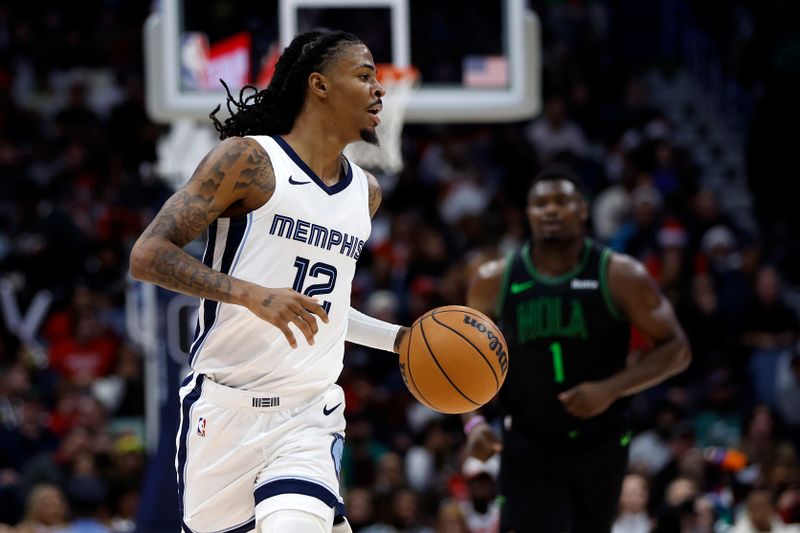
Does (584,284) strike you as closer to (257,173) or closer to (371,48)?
(257,173)

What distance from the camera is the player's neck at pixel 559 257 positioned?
20.6 feet

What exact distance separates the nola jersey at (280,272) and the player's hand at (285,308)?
0.36 meters

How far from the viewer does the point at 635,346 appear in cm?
1173

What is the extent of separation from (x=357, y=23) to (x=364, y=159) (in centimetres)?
102

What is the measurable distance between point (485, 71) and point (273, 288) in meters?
5.92

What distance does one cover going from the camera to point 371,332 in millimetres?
4840

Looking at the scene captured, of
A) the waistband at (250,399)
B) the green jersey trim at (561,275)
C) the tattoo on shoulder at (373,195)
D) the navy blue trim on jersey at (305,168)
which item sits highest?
the navy blue trim on jersey at (305,168)

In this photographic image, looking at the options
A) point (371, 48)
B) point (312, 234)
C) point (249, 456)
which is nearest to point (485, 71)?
point (371, 48)

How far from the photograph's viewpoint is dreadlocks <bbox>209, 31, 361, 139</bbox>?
15.2ft

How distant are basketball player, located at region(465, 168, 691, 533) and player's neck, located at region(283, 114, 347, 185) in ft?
6.18

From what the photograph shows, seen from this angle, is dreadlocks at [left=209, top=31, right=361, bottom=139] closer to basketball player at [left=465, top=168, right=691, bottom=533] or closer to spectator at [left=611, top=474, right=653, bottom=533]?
basketball player at [left=465, top=168, right=691, bottom=533]

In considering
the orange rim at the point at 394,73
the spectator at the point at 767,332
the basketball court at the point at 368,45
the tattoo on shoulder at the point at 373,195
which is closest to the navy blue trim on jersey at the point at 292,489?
the tattoo on shoulder at the point at 373,195

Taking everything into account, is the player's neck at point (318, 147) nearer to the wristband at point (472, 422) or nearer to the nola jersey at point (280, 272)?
the nola jersey at point (280, 272)

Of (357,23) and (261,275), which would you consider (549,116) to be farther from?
(261,275)
